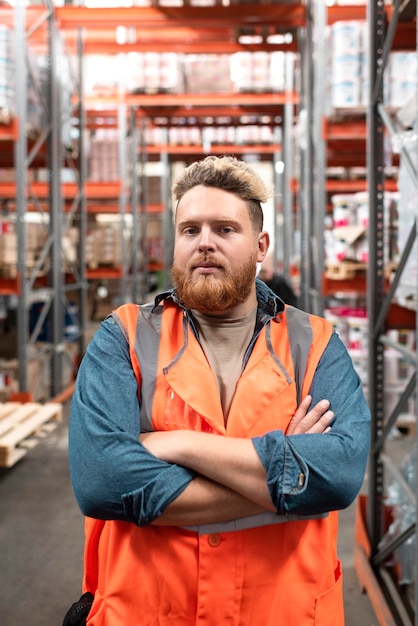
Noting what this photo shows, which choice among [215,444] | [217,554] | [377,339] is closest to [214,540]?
[217,554]

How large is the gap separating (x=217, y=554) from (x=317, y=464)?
0.40 metres

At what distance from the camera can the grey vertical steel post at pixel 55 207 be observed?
8180 millimetres

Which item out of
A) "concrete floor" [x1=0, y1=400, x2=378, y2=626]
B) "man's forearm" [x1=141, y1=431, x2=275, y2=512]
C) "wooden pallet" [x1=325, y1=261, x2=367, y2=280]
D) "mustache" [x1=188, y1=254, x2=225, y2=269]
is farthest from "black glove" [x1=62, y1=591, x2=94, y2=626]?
"wooden pallet" [x1=325, y1=261, x2=367, y2=280]

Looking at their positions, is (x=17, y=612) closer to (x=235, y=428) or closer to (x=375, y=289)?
(x=235, y=428)

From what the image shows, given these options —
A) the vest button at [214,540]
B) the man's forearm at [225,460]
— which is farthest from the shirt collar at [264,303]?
the vest button at [214,540]

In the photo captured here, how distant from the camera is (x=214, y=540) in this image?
6.44 feet

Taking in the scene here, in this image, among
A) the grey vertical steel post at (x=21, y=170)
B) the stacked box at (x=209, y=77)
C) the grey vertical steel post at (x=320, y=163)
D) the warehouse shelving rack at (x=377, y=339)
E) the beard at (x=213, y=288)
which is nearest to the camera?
the beard at (x=213, y=288)

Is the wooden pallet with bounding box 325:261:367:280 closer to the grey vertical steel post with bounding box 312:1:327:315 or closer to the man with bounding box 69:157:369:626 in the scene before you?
the grey vertical steel post with bounding box 312:1:327:315

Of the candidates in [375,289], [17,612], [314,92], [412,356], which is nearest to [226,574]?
[412,356]

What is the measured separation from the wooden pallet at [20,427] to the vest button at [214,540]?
12.0 ft

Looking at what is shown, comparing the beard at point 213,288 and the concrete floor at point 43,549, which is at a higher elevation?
the beard at point 213,288

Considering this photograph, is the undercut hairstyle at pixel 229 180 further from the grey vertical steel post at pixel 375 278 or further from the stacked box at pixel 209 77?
the stacked box at pixel 209 77

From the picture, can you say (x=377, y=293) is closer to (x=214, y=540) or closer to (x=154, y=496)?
(x=214, y=540)

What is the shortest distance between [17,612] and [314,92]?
254 inches
